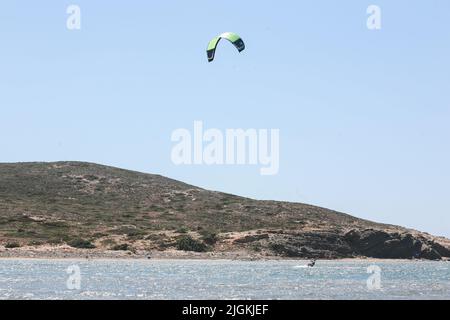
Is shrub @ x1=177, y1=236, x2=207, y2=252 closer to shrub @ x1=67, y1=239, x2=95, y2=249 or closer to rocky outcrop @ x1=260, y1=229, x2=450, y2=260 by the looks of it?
rocky outcrop @ x1=260, y1=229, x2=450, y2=260

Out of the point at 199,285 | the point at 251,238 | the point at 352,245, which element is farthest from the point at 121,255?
the point at 199,285

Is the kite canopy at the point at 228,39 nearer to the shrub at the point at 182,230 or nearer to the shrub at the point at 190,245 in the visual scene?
the shrub at the point at 190,245

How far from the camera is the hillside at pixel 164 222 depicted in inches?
4427

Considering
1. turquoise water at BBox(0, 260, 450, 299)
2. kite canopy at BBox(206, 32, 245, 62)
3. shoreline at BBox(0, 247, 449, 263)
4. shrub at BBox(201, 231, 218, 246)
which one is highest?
kite canopy at BBox(206, 32, 245, 62)

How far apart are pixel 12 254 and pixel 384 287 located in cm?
5481

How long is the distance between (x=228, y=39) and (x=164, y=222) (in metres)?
64.0

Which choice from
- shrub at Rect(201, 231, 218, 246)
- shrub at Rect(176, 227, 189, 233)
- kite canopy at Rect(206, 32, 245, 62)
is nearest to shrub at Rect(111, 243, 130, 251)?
shrub at Rect(201, 231, 218, 246)

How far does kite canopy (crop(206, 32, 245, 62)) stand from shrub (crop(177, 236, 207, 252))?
4089 centimetres

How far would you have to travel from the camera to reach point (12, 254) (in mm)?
98188

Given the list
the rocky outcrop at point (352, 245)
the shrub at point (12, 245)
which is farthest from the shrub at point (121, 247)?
the rocky outcrop at point (352, 245)

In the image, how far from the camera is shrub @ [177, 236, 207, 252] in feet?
358
